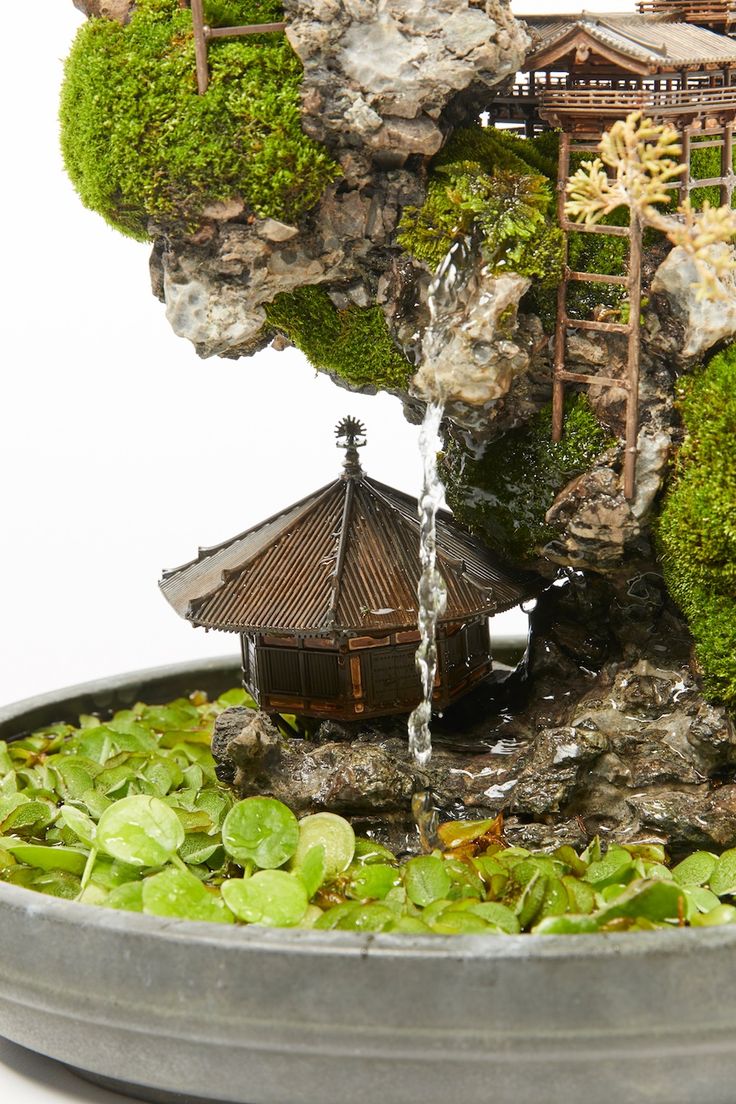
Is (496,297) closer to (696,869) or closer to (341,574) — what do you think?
(341,574)

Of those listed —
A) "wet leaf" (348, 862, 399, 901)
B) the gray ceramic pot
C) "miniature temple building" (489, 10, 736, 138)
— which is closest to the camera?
the gray ceramic pot

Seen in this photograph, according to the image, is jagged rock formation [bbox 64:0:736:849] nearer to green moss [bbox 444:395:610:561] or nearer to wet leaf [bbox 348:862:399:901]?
green moss [bbox 444:395:610:561]

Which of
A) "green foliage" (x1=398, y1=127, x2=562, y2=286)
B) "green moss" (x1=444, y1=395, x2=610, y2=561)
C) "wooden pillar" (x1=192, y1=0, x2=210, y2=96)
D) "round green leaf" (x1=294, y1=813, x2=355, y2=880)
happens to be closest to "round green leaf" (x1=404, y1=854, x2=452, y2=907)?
"round green leaf" (x1=294, y1=813, x2=355, y2=880)

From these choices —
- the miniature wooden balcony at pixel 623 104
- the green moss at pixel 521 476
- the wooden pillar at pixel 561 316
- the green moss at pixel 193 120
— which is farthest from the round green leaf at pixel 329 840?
the miniature wooden balcony at pixel 623 104

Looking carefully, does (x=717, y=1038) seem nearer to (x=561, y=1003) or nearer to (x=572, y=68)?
(x=561, y=1003)

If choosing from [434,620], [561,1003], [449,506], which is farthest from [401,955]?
[449,506]

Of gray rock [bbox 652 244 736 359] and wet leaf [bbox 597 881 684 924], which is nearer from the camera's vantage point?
wet leaf [bbox 597 881 684 924]
